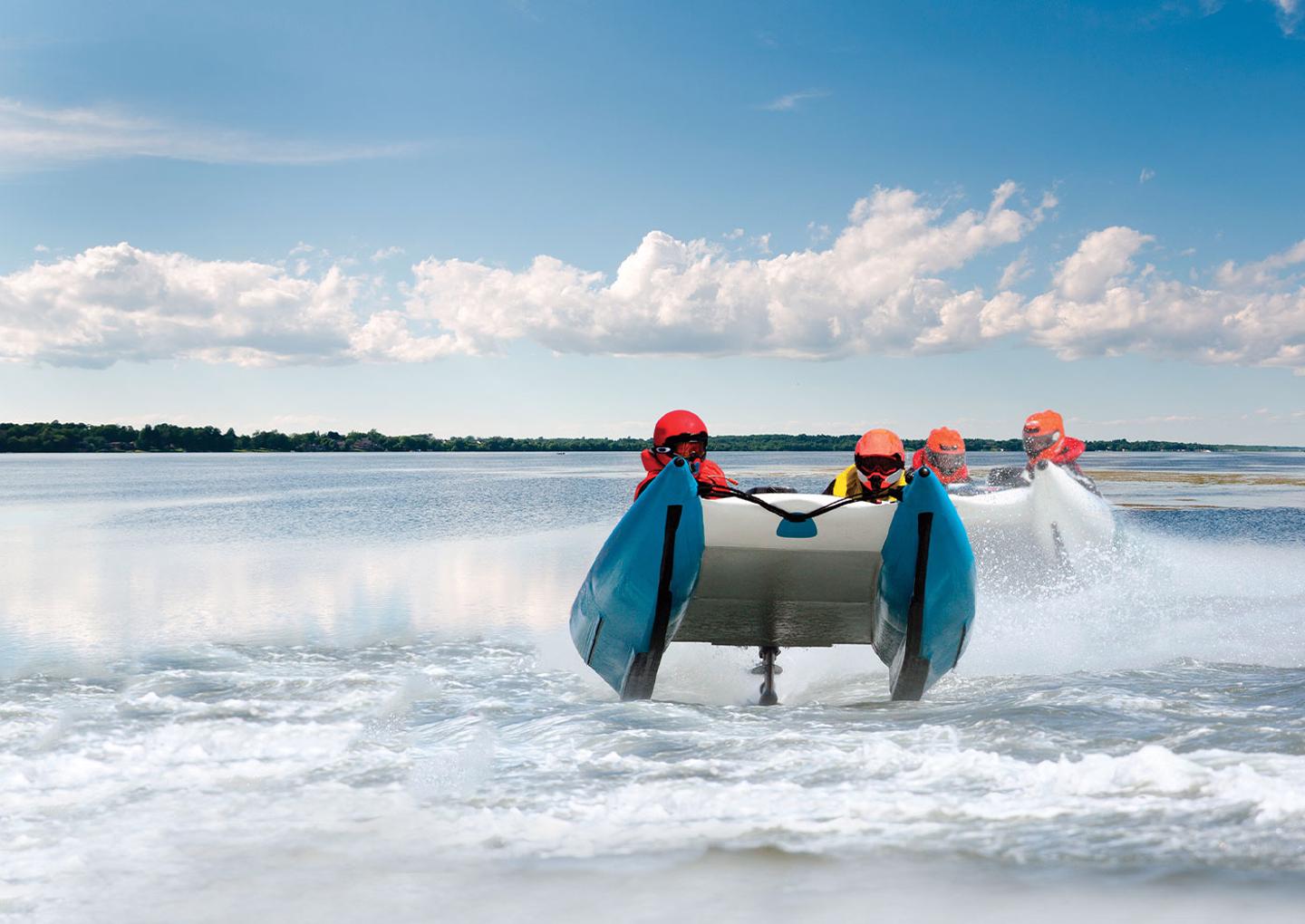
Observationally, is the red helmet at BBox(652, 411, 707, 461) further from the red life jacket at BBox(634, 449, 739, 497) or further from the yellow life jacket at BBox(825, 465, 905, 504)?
the yellow life jacket at BBox(825, 465, 905, 504)

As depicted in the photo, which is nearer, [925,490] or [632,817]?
[632,817]

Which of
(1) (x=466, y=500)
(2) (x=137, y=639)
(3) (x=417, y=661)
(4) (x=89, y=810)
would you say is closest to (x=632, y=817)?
(4) (x=89, y=810)

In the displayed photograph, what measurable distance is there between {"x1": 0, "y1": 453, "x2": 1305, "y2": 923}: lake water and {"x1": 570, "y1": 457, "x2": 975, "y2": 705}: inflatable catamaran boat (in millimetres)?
399

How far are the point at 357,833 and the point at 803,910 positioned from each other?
1.79 metres

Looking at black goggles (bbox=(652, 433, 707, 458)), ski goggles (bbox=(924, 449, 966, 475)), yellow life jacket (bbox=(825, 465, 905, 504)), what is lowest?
yellow life jacket (bbox=(825, 465, 905, 504))

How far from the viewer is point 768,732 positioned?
523 centimetres

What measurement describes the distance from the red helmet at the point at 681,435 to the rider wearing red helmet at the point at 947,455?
415 centimetres

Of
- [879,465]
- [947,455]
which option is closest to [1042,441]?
[947,455]

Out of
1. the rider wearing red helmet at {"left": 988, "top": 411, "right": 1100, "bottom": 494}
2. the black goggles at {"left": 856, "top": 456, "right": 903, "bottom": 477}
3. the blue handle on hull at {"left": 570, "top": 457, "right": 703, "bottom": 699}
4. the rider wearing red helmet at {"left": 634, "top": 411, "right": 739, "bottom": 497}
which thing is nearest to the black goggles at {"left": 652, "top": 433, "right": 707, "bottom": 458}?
the rider wearing red helmet at {"left": 634, "top": 411, "right": 739, "bottom": 497}

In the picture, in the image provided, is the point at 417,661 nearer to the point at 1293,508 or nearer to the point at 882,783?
the point at 882,783

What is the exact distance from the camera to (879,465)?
5.96 m

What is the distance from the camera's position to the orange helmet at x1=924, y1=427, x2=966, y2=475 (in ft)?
30.8

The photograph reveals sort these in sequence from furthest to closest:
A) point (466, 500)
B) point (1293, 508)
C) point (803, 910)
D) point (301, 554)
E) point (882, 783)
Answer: point (466, 500) < point (1293, 508) < point (301, 554) < point (882, 783) < point (803, 910)

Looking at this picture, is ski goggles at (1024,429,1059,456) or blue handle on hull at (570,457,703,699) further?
ski goggles at (1024,429,1059,456)
